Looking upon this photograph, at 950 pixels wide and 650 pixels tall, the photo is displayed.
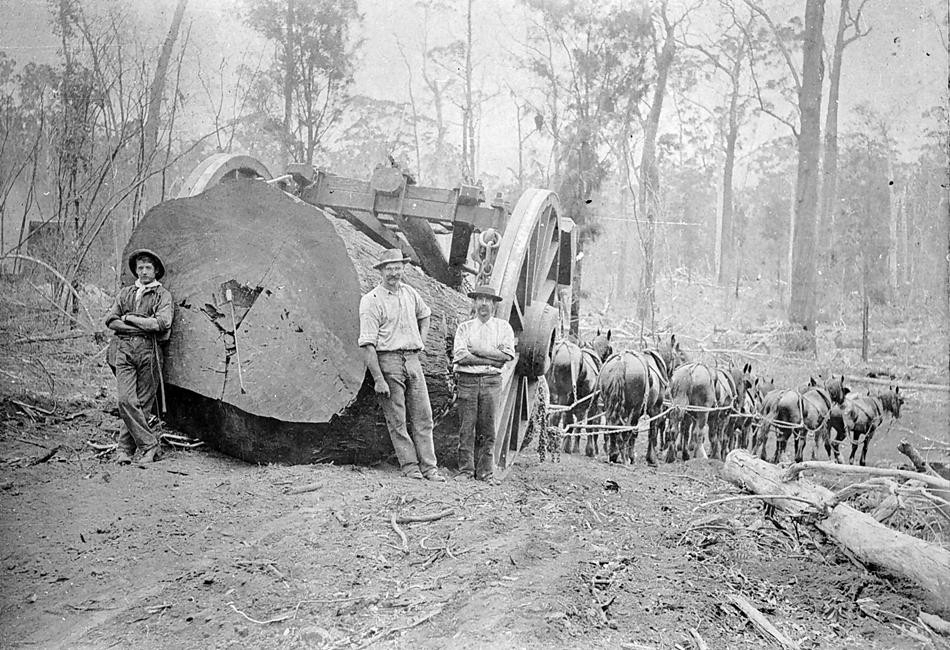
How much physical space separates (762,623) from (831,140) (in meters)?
7.58

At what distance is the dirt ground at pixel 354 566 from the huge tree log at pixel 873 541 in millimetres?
120

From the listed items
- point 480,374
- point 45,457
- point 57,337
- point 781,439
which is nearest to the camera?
point 45,457

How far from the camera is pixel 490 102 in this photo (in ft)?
36.8

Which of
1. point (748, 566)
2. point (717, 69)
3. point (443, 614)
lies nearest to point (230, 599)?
point (443, 614)

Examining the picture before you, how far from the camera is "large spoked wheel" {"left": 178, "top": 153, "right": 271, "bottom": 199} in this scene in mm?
4926

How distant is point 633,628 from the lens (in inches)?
115

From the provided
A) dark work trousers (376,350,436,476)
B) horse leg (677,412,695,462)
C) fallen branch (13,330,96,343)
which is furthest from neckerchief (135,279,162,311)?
horse leg (677,412,695,462)

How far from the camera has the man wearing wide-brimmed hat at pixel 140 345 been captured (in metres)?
3.97

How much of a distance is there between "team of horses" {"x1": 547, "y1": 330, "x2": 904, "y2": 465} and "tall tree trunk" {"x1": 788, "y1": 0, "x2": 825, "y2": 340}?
3.71 ft

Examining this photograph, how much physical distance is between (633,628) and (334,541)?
1334mm

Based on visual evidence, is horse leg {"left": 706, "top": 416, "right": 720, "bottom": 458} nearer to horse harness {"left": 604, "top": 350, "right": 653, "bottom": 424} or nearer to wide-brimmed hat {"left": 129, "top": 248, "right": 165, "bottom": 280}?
horse harness {"left": 604, "top": 350, "right": 653, "bottom": 424}

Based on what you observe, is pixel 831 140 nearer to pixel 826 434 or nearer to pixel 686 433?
pixel 826 434

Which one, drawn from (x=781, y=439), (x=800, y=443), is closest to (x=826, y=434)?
(x=800, y=443)

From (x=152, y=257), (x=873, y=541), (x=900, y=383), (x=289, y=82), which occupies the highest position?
(x=289, y=82)
